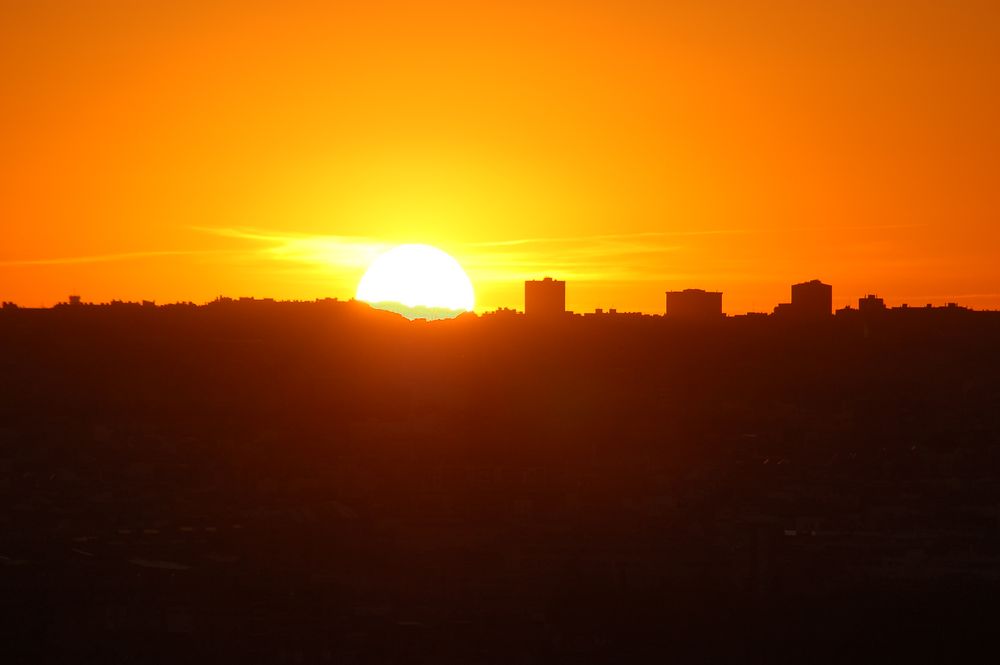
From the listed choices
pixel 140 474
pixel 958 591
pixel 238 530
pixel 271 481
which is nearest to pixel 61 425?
pixel 140 474

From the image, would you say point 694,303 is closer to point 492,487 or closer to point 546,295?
point 546,295

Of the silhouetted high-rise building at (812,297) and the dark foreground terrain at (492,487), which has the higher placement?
the silhouetted high-rise building at (812,297)

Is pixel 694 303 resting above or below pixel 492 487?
above

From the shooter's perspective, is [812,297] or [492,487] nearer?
[492,487]

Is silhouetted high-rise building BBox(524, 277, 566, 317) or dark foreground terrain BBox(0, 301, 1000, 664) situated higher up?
silhouetted high-rise building BBox(524, 277, 566, 317)

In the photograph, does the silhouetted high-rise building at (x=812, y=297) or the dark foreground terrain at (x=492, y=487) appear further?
the silhouetted high-rise building at (x=812, y=297)

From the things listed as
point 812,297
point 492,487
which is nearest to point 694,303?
point 812,297
